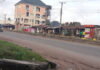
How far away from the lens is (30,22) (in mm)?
65938

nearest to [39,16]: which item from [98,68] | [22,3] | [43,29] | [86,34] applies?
[22,3]

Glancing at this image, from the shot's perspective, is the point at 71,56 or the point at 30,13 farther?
the point at 30,13

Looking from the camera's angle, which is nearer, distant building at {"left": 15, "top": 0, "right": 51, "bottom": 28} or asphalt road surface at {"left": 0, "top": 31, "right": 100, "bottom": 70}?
asphalt road surface at {"left": 0, "top": 31, "right": 100, "bottom": 70}

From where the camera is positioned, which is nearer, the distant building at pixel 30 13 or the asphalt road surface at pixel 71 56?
the asphalt road surface at pixel 71 56

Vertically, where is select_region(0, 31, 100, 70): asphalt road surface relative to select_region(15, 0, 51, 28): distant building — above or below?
below

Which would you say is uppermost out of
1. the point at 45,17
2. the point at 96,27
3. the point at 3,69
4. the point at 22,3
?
the point at 22,3

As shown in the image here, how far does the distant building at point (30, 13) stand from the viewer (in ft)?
212

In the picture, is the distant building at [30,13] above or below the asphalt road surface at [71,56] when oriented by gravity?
above

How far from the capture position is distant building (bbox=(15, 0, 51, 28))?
6475 cm

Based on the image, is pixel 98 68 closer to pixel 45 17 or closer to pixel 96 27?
pixel 96 27

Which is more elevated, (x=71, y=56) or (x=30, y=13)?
(x=30, y=13)

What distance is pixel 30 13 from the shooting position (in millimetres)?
66812

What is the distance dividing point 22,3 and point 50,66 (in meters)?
60.5

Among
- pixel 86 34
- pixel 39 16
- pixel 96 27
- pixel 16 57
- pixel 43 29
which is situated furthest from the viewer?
pixel 39 16
